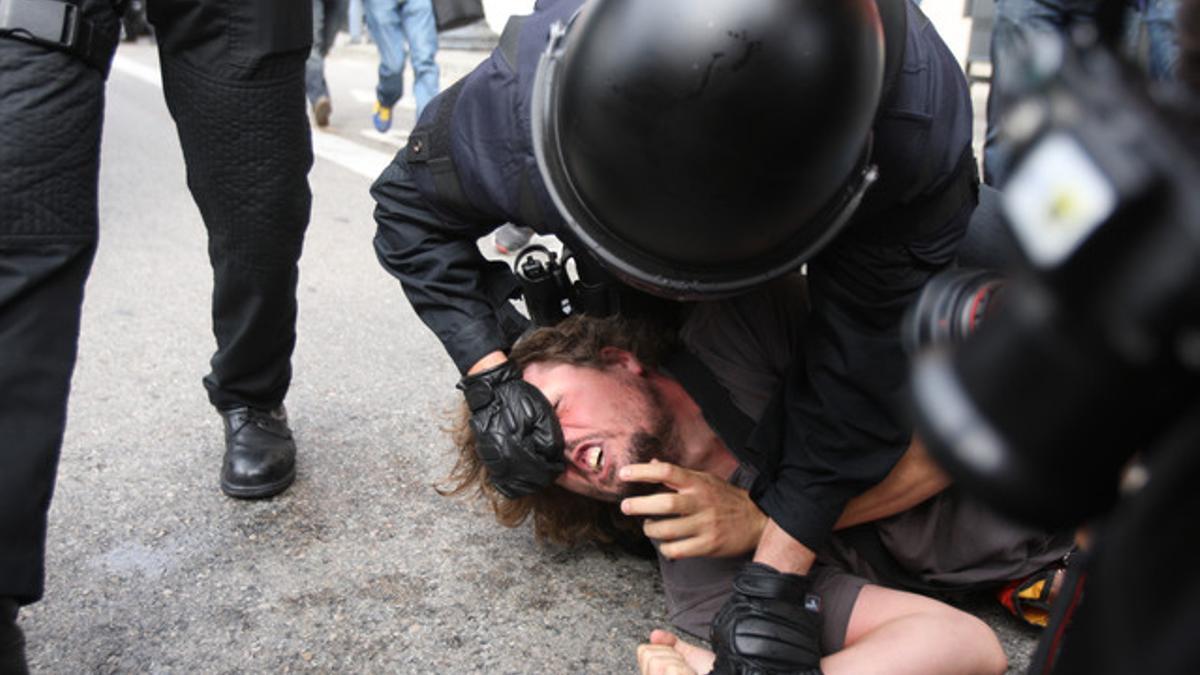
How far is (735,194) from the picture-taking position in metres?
1.30

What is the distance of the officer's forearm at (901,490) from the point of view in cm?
177

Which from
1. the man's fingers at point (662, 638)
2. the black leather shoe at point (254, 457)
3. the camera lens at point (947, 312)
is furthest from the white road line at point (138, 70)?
the camera lens at point (947, 312)

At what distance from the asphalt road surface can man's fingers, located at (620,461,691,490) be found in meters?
0.27

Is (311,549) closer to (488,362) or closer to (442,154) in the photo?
(488,362)

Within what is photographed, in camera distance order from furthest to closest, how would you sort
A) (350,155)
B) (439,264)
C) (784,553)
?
(350,155) < (439,264) < (784,553)

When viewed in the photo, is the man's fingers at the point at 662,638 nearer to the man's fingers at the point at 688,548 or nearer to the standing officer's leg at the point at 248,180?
the man's fingers at the point at 688,548

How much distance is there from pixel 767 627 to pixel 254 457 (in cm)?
108

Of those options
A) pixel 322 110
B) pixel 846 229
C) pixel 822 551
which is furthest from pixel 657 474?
pixel 322 110

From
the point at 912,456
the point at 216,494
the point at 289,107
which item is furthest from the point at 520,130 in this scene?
the point at 216,494

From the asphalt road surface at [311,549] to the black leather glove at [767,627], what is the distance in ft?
0.67

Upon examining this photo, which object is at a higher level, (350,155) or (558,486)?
(558,486)

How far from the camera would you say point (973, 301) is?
0.95 m

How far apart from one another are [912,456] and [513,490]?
2.09ft

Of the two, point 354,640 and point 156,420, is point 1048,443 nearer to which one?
point 354,640
